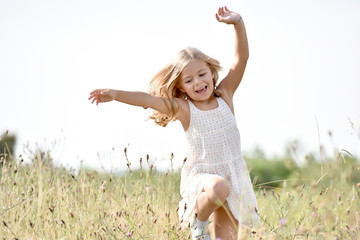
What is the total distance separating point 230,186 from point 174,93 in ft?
2.67

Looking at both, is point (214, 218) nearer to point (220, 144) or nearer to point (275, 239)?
point (220, 144)

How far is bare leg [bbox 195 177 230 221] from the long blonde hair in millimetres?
610

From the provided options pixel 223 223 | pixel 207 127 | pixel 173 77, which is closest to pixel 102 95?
pixel 173 77

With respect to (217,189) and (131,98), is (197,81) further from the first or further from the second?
(217,189)

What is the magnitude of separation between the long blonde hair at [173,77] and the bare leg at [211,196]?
610 mm

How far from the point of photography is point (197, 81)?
349cm

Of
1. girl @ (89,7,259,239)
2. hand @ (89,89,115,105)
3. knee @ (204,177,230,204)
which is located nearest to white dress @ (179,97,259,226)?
girl @ (89,7,259,239)

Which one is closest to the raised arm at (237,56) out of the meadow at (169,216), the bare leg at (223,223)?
the meadow at (169,216)

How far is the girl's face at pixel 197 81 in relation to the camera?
3510 millimetres

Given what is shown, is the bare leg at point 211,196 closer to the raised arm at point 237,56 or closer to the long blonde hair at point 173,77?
the long blonde hair at point 173,77

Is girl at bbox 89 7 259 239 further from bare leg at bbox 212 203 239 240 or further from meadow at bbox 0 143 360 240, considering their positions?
meadow at bbox 0 143 360 240

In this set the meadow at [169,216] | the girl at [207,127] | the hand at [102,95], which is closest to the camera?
the meadow at [169,216]

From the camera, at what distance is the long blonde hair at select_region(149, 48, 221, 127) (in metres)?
3.59

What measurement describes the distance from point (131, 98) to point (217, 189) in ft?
2.71
